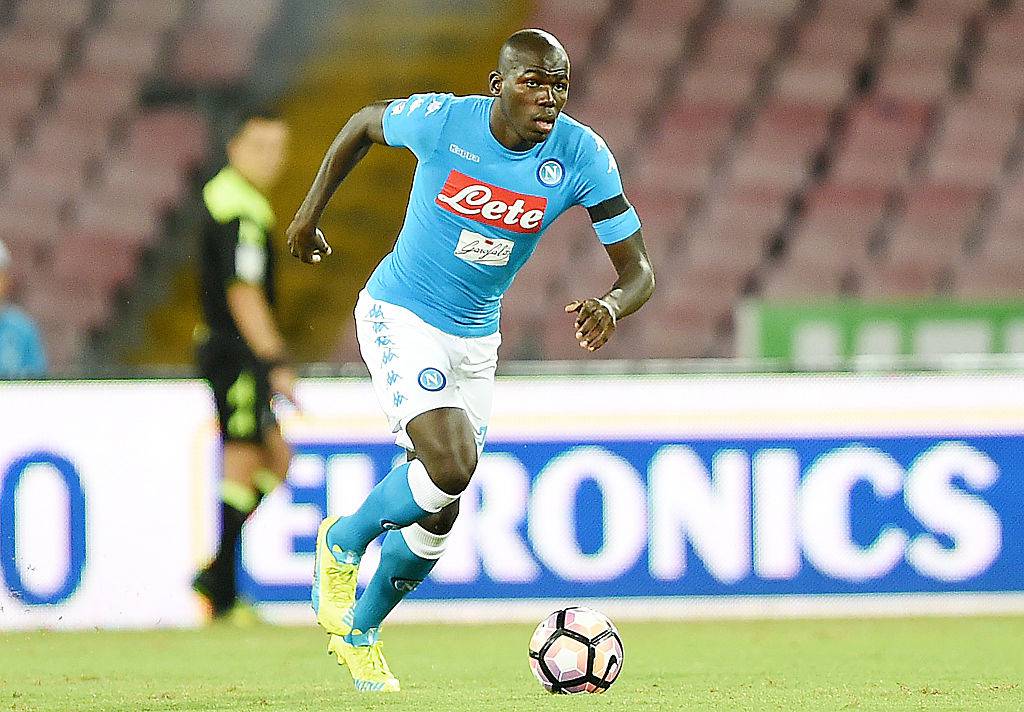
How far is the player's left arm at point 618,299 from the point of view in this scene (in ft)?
14.5

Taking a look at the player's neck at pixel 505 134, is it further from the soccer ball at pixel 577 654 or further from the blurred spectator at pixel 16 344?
the blurred spectator at pixel 16 344

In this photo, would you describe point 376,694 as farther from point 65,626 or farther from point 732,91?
point 732,91

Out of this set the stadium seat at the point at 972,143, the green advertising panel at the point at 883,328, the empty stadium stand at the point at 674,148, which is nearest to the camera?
the green advertising panel at the point at 883,328

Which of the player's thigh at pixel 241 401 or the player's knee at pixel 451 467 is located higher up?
the player's thigh at pixel 241 401

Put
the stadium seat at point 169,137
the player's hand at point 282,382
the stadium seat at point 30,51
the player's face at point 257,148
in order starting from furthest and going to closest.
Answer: the stadium seat at point 30,51
the stadium seat at point 169,137
the player's face at point 257,148
the player's hand at point 282,382

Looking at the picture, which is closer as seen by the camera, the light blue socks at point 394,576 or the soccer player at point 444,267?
the soccer player at point 444,267

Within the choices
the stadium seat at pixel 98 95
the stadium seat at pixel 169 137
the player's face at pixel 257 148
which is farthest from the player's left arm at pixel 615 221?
the stadium seat at pixel 98 95

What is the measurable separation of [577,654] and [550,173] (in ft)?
4.06

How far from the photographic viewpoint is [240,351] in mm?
7262

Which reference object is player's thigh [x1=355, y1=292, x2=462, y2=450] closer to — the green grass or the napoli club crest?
the napoli club crest

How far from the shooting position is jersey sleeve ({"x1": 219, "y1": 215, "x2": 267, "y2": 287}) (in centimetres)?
722

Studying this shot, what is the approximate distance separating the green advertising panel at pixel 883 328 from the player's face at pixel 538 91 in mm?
3586

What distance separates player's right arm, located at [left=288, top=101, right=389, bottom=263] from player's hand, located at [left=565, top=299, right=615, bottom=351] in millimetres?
938

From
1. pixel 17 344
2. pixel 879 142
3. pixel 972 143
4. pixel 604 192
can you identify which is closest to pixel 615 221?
pixel 604 192
